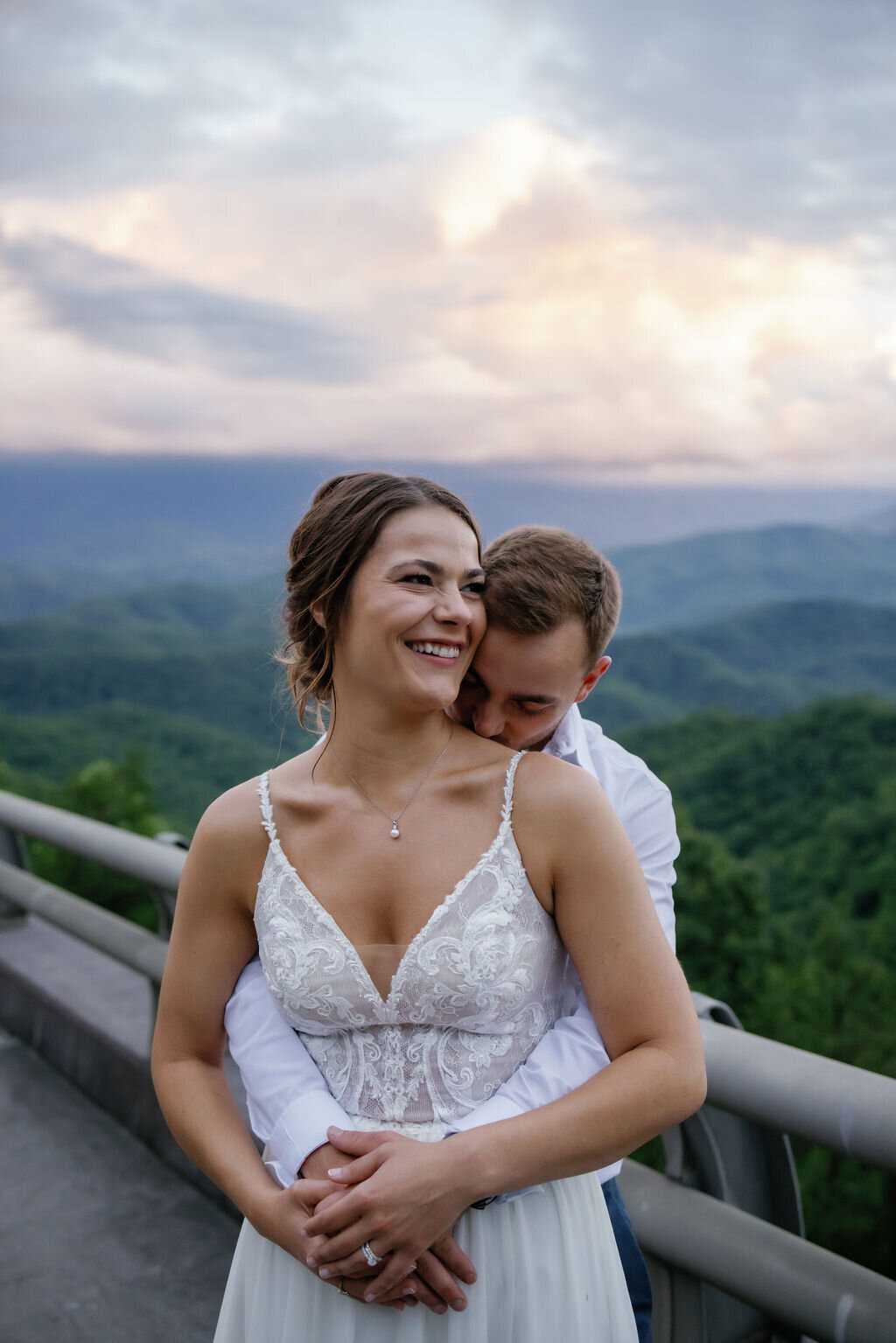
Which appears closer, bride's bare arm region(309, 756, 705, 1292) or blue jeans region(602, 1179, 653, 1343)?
bride's bare arm region(309, 756, 705, 1292)

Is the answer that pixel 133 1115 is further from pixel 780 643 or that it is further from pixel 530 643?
pixel 780 643

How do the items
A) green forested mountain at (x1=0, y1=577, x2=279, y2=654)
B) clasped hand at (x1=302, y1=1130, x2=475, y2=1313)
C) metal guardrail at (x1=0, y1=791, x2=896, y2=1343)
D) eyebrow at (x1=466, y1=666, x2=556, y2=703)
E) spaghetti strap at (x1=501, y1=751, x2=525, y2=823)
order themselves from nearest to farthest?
clasped hand at (x1=302, y1=1130, x2=475, y2=1313), metal guardrail at (x1=0, y1=791, x2=896, y2=1343), spaghetti strap at (x1=501, y1=751, x2=525, y2=823), eyebrow at (x1=466, y1=666, x2=556, y2=703), green forested mountain at (x1=0, y1=577, x2=279, y2=654)

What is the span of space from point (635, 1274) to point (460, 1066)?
2.01 ft

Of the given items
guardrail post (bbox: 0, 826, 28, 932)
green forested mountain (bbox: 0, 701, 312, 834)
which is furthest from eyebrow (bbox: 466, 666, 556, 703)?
green forested mountain (bbox: 0, 701, 312, 834)

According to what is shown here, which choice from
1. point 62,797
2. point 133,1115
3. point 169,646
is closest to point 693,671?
point 169,646

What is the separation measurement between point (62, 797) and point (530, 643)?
22.6 m

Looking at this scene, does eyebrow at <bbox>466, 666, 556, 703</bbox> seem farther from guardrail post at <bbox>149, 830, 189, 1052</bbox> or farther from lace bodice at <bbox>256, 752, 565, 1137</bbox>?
guardrail post at <bbox>149, 830, 189, 1052</bbox>

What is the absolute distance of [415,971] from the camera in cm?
167

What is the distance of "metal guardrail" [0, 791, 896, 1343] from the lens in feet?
5.43

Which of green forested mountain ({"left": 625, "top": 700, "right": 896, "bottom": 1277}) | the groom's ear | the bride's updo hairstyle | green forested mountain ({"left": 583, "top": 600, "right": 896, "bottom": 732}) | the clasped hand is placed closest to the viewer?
the clasped hand

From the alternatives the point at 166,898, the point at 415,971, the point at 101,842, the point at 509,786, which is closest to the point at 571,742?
the point at 509,786

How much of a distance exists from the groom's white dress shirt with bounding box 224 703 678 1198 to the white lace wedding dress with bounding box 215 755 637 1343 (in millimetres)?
48

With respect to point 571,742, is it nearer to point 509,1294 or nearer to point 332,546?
point 332,546

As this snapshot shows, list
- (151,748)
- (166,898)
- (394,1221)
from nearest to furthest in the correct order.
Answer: (394,1221) < (166,898) < (151,748)
